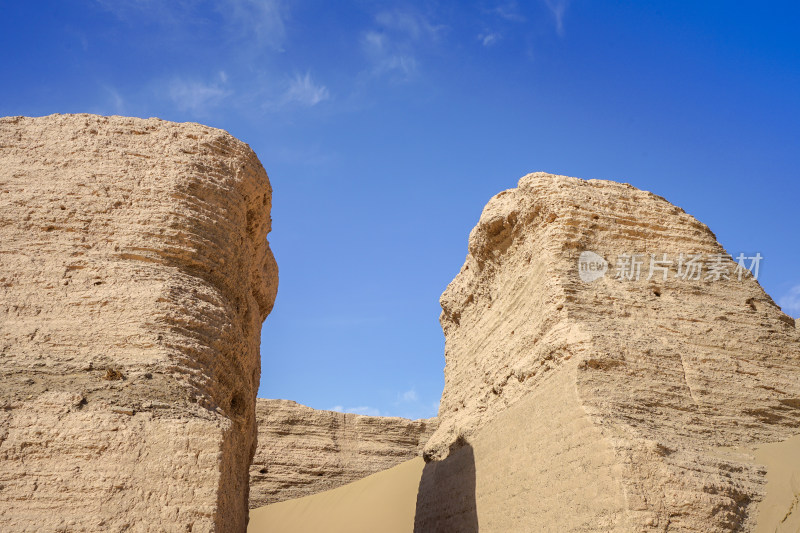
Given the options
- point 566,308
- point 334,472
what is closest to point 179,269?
point 566,308

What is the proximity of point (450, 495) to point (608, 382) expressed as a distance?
410cm

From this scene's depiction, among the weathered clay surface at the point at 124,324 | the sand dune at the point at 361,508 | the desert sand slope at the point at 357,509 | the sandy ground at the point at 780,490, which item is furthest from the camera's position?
the desert sand slope at the point at 357,509

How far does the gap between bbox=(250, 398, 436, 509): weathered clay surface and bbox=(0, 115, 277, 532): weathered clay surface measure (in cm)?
1425

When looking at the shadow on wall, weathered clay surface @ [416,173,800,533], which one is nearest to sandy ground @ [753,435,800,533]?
weathered clay surface @ [416,173,800,533]

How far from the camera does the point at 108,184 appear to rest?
6.58m

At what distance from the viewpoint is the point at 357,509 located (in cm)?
1839

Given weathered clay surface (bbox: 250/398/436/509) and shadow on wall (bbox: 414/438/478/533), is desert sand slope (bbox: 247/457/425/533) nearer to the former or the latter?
weathered clay surface (bbox: 250/398/436/509)

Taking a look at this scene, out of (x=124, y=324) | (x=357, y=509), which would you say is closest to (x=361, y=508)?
(x=357, y=509)

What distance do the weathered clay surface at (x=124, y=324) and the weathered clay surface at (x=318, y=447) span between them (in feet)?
46.7

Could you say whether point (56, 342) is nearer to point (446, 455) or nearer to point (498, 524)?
point (498, 524)

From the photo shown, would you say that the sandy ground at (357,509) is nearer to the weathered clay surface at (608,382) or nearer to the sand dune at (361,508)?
the sand dune at (361,508)

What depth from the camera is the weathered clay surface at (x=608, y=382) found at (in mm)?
5969

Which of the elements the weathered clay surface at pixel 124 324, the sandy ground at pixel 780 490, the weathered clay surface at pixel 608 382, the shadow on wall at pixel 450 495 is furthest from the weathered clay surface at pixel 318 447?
the sandy ground at pixel 780 490

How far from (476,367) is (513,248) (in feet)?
6.93
